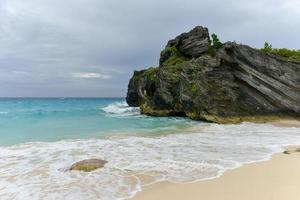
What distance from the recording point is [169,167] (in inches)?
339

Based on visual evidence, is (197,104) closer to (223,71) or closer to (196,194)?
(223,71)

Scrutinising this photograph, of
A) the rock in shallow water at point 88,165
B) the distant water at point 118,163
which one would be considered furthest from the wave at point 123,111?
the rock in shallow water at point 88,165

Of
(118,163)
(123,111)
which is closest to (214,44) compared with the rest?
(123,111)

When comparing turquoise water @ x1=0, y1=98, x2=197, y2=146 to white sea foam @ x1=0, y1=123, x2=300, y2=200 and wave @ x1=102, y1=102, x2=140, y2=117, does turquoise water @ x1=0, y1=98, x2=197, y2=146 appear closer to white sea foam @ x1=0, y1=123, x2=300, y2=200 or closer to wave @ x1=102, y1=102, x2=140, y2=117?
wave @ x1=102, y1=102, x2=140, y2=117

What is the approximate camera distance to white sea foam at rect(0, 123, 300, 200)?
22.3ft

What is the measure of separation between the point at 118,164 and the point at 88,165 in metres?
0.99

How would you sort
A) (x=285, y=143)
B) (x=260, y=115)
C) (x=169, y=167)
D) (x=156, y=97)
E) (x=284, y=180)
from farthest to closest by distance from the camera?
1. (x=156, y=97)
2. (x=260, y=115)
3. (x=285, y=143)
4. (x=169, y=167)
5. (x=284, y=180)

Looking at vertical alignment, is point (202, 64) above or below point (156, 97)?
above

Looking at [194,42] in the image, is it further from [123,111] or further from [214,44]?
[123,111]

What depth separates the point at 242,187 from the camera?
21.1 feet

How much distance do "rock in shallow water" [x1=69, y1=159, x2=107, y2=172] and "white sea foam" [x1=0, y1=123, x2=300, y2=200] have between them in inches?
10.0

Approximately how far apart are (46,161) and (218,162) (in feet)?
19.7

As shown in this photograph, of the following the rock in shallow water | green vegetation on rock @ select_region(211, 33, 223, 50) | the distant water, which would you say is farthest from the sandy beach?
green vegetation on rock @ select_region(211, 33, 223, 50)

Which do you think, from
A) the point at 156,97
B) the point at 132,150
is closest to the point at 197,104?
the point at 156,97
